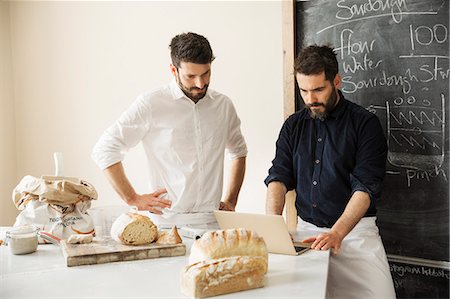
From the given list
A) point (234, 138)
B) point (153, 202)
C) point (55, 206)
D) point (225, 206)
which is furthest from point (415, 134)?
point (55, 206)

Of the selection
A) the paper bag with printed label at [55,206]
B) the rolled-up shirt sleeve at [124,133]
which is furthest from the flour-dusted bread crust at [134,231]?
the rolled-up shirt sleeve at [124,133]

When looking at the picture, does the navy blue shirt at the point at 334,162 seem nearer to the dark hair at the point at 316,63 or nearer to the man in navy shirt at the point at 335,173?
the man in navy shirt at the point at 335,173

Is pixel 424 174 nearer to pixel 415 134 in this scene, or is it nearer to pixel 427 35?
pixel 415 134

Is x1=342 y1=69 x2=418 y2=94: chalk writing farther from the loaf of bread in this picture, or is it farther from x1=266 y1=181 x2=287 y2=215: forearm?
the loaf of bread

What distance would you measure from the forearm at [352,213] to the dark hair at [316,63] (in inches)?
21.8

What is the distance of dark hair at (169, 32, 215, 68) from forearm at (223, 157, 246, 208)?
27.0 inches

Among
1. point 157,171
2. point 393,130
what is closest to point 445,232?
point 393,130

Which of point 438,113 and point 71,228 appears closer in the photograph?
point 71,228

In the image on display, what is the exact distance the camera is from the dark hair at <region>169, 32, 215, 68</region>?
96.8 inches

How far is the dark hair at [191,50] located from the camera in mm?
2459

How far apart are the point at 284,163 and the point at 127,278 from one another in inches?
43.9

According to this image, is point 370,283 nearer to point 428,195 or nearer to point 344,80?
point 428,195

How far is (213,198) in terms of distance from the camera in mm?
2682

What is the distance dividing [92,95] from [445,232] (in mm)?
2608
